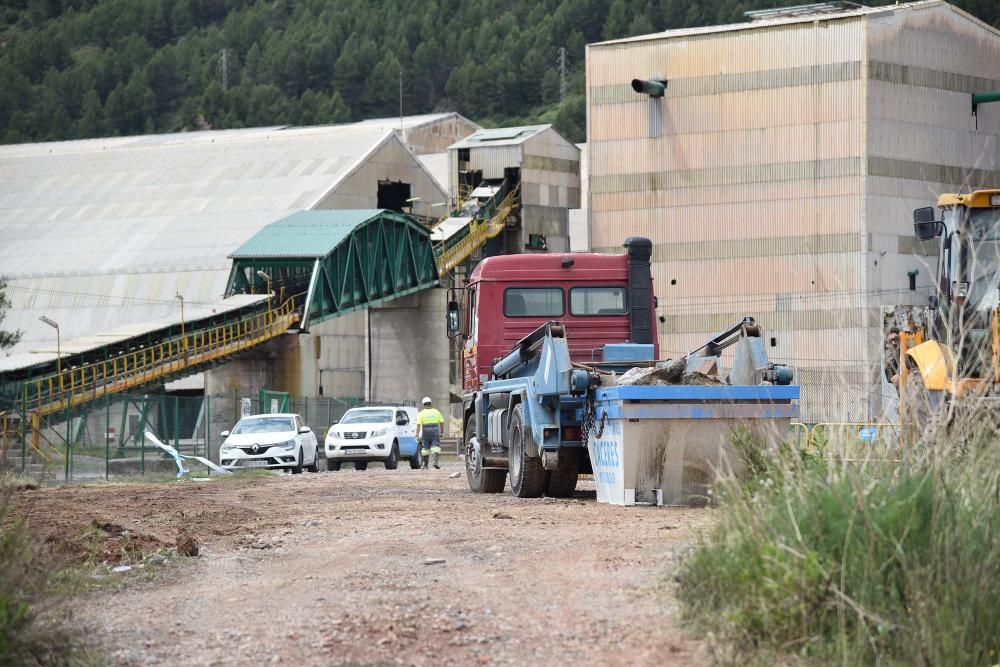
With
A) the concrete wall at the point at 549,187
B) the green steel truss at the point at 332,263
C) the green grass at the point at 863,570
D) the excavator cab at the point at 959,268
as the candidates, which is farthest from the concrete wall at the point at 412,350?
the green grass at the point at 863,570

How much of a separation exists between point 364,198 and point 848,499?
64605 millimetres

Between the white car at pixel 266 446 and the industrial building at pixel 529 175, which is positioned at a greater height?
the industrial building at pixel 529 175

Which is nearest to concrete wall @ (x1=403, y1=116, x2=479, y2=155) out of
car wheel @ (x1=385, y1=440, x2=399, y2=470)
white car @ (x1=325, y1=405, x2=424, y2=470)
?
white car @ (x1=325, y1=405, x2=424, y2=470)

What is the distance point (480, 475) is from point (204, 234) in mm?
48552

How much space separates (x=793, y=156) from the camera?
6481cm

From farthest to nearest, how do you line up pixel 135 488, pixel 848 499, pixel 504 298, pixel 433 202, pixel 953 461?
pixel 433 202
pixel 135 488
pixel 504 298
pixel 953 461
pixel 848 499

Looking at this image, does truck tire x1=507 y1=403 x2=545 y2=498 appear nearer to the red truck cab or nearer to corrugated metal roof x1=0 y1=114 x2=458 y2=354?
the red truck cab

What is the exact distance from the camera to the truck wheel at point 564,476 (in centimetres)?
1952

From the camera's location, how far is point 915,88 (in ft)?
215

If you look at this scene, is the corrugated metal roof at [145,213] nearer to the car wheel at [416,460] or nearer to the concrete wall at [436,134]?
the concrete wall at [436,134]

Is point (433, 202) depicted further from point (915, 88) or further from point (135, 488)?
point (135, 488)

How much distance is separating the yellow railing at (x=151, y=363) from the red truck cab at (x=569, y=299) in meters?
20.7

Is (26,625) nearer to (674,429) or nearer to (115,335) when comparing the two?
(674,429)

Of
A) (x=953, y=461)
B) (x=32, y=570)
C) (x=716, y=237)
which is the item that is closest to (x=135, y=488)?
(x=32, y=570)
